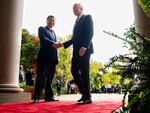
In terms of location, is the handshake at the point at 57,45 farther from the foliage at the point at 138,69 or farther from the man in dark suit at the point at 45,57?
the foliage at the point at 138,69

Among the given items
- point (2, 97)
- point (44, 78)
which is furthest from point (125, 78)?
point (2, 97)

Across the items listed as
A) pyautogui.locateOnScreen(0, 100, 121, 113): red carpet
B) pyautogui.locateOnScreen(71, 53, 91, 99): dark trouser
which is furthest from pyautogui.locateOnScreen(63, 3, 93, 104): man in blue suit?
pyautogui.locateOnScreen(0, 100, 121, 113): red carpet

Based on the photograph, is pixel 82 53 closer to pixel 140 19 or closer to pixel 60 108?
pixel 60 108

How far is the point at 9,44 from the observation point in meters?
7.08

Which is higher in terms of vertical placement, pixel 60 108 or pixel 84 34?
pixel 84 34

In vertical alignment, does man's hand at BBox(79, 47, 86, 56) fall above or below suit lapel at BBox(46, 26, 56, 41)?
below

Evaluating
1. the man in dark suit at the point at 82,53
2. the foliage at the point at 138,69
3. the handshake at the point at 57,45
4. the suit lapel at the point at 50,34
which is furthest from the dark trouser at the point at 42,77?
the foliage at the point at 138,69

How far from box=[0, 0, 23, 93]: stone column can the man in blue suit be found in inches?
75.3

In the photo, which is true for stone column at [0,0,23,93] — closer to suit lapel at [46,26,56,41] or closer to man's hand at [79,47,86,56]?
suit lapel at [46,26,56,41]

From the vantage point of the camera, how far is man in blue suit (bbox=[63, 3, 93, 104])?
561cm

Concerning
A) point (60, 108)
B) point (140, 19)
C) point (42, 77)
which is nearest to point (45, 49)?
point (42, 77)

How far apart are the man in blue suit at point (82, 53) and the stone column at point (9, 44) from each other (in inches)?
75.3

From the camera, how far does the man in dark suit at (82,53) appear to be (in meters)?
5.61

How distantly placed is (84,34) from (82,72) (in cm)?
68
